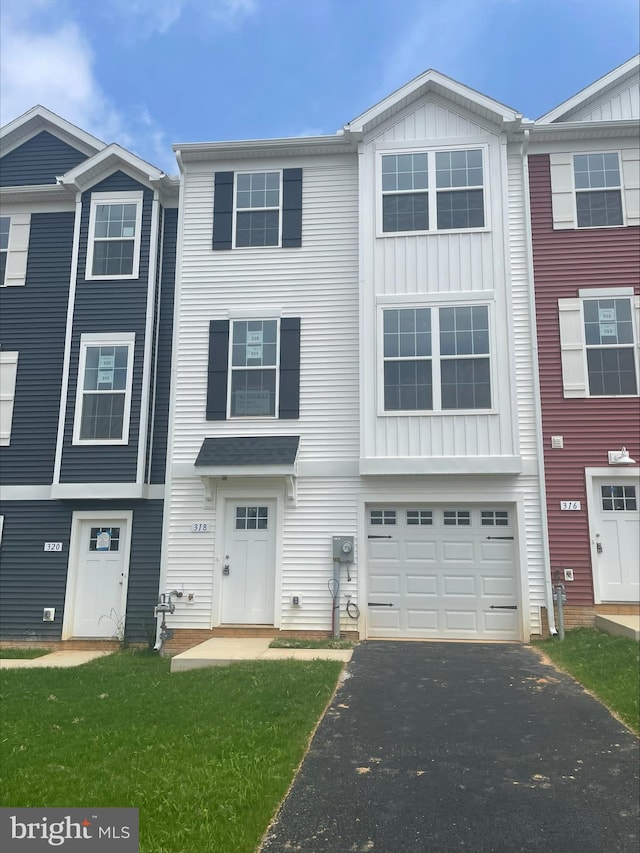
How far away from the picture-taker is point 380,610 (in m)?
10.4

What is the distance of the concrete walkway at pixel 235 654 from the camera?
8453 mm

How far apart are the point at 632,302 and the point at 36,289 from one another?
34.5 feet

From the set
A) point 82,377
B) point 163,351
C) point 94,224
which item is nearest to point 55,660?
point 82,377

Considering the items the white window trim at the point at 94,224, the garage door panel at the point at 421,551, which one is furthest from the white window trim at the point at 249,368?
the garage door panel at the point at 421,551

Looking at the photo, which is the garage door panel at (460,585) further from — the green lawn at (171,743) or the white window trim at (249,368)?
the white window trim at (249,368)

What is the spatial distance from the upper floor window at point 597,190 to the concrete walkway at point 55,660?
10537mm

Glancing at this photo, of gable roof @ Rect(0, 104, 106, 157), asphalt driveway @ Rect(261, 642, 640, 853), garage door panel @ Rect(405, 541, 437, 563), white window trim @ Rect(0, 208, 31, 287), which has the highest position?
gable roof @ Rect(0, 104, 106, 157)

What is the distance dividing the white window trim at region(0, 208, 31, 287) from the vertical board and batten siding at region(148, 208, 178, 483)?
267 cm

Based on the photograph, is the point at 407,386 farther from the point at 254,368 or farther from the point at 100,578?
the point at 100,578

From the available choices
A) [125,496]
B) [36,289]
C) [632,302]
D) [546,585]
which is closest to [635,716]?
[546,585]

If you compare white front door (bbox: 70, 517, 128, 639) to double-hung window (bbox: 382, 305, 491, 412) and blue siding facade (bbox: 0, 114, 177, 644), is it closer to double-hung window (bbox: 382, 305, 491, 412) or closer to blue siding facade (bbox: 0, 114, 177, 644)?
blue siding facade (bbox: 0, 114, 177, 644)

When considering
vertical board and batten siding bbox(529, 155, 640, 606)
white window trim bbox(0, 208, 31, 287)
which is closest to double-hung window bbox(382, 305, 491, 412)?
vertical board and batten siding bbox(529, 155, 640, 606)

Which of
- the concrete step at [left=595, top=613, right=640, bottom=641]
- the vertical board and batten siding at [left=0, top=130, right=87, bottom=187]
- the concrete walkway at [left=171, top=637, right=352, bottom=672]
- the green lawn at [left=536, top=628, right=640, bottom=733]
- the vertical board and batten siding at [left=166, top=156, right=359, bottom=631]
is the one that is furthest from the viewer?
the vertical board and batten siding at [left=0, top=130, right=87, bottom=187]

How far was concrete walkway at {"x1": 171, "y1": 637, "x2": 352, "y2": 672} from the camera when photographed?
333 inches
